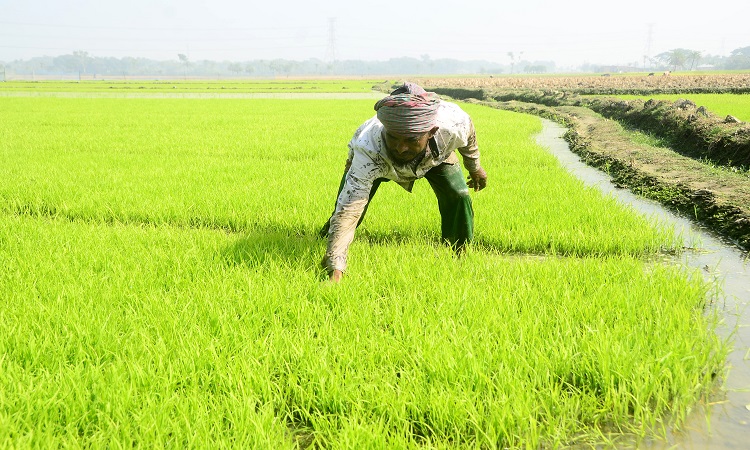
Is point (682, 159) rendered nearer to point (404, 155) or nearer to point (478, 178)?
point (478, 178)

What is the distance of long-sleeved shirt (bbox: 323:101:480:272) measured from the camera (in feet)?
7.89

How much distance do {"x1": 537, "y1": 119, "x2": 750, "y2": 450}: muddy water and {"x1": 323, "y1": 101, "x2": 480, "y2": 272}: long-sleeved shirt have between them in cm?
135

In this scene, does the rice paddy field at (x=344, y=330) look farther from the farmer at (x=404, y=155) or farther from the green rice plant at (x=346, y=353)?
the farmer at (x=404, y=155)

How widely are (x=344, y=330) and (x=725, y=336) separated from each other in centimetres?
148

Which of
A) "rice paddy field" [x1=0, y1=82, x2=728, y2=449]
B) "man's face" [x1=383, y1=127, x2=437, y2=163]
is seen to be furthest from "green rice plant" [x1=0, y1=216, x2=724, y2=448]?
"man's face" [x1=383, y1=127, x2=437, y2=163]

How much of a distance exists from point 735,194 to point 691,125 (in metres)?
4.04

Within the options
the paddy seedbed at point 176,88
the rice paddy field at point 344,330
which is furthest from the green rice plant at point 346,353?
the paddy seedbed at point 176,88

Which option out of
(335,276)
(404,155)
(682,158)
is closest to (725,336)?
(404,155)

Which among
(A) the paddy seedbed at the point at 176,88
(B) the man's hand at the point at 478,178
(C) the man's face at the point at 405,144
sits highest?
(A) the paddy seedbed at the point at 176,88

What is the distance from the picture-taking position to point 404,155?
2340 millimetres

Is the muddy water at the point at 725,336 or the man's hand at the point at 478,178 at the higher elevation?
the man's hand at the point at 478,178

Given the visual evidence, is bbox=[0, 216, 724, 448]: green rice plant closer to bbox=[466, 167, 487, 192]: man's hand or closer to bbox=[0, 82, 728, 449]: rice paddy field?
bbox=[0, 82, 728, 449]: rice paddy field

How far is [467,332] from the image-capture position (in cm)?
197

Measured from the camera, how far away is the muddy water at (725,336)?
1509 mm
